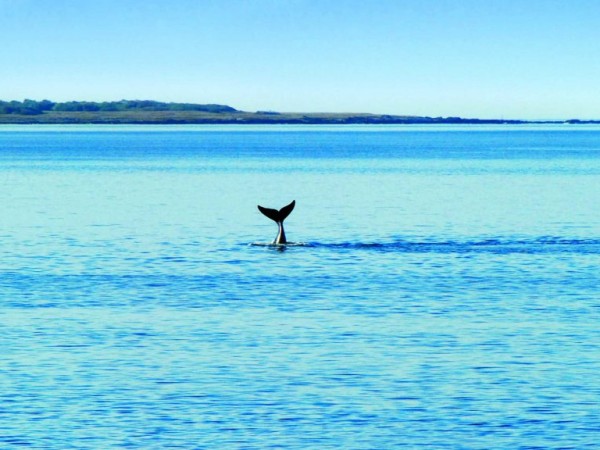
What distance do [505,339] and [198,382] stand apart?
7644 mm

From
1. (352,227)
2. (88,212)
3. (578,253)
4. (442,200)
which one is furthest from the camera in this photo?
(442,200)

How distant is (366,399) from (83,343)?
7.70 meters

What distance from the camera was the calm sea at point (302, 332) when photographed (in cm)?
2133

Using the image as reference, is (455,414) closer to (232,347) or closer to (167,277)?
(232,347)

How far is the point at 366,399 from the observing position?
22.9m

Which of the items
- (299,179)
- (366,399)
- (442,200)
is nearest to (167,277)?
(366,399)

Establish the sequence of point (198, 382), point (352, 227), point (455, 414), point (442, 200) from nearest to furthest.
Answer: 1. point (455, 414)
2. point (198, 382)
3. point (352, 227)
4. point (442, 200)

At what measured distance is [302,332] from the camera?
2945cm

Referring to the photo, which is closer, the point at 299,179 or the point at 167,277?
the point at 167,277

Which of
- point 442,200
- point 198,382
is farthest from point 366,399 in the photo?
point 442,200

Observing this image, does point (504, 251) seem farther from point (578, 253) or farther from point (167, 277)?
point (167, 277)

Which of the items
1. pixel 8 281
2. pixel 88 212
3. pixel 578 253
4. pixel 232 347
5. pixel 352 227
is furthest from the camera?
pixel 88 212

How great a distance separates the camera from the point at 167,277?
131 ft

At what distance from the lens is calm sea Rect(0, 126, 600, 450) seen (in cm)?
2133
